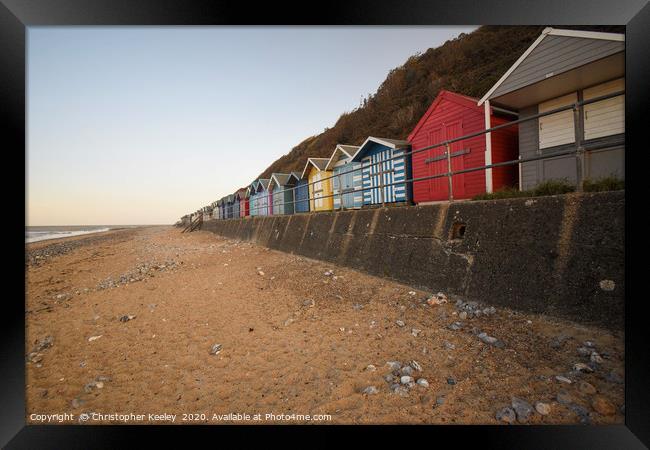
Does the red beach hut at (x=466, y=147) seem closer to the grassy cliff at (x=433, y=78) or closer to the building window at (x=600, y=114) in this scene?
Result: the building window at (x=600, y=114)

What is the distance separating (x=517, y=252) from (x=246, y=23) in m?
3.58

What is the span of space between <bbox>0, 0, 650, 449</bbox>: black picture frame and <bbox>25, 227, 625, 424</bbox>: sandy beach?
0.25m

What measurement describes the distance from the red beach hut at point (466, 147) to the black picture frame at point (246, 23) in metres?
5.22

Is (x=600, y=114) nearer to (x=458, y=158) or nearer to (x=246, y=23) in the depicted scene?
(x=458, y=158)

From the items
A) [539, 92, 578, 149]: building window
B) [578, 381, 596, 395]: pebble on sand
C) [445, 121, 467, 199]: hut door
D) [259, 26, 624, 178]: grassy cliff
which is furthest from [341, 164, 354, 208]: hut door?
[578, 381, 596, 395]: pebble on sand

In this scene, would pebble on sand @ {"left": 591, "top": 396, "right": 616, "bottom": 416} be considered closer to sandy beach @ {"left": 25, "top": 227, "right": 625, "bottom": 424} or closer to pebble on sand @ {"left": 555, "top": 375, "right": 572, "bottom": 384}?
sandy beach @ {"left": 25, "top": 227, "right": 625, "bottom": 424}

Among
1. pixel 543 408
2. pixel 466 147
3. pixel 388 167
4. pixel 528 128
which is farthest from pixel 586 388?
pixel 388 167

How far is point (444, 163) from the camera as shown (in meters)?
8.74

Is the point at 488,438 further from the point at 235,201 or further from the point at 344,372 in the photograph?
the point at 235,201

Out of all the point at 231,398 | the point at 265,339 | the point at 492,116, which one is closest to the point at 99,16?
the point at 231,398

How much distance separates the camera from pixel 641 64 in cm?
177

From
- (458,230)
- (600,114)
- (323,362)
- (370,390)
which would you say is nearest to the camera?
(370,390)

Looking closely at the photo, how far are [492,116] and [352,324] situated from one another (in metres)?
7.44

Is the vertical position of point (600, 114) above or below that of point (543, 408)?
above
